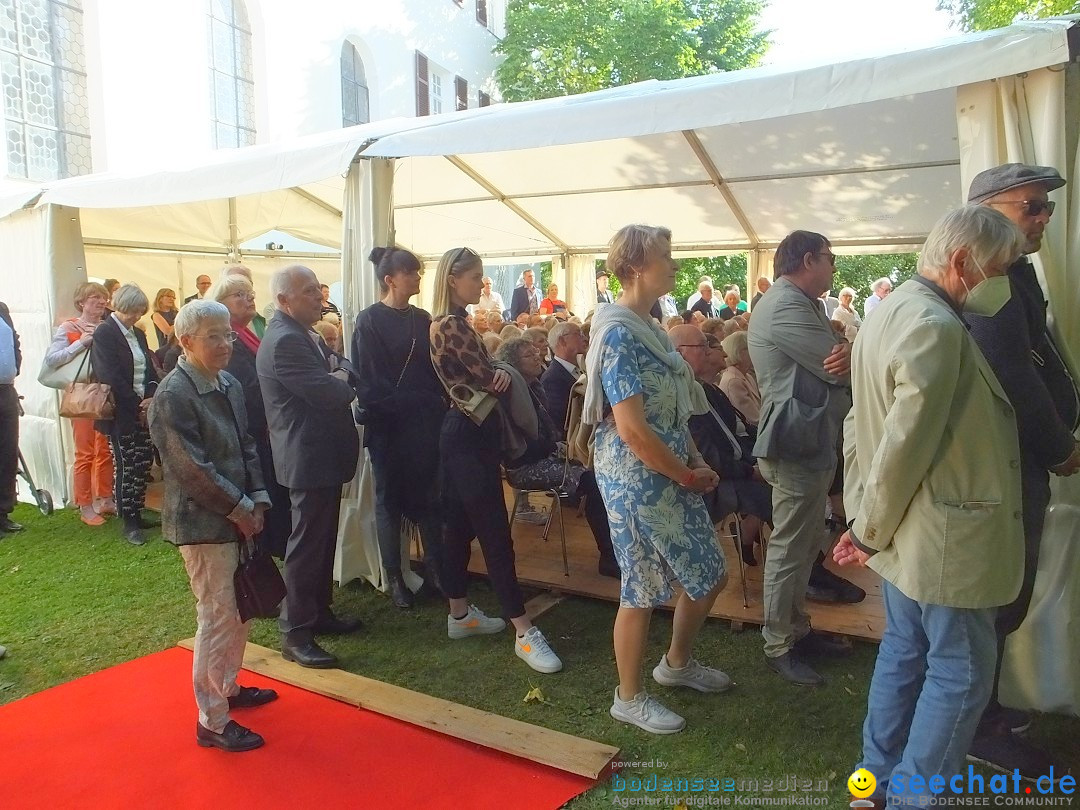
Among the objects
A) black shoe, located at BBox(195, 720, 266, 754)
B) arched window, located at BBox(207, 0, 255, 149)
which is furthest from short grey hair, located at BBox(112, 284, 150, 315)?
arched window, located at BBox(207, 0, 255, 149)

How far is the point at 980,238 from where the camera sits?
209 centimetres

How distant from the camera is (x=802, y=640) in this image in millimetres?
3549

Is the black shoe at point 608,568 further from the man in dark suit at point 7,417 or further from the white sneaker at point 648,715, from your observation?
the man in dark suit at point 7,417

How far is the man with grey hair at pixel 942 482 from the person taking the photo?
2.00m

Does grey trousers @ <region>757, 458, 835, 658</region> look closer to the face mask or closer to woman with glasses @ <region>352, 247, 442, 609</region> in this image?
the face mask

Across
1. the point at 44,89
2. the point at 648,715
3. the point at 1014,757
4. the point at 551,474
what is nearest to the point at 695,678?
the point at 648,715

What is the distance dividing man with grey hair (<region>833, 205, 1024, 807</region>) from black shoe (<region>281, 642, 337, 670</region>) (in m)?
2.36

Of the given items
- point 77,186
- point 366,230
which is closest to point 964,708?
point 366,230

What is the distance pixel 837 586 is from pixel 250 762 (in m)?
2.86

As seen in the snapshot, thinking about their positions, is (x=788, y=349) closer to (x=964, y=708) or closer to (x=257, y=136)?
(x=964, y=708)

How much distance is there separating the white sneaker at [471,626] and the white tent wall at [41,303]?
4248 millimetres

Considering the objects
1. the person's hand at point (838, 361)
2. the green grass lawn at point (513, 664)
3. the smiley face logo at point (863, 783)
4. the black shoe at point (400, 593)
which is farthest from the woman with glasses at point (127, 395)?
the smiley face logo at point (863, 783)

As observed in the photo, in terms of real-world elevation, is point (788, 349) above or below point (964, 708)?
above

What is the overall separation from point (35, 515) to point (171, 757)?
4427mm
